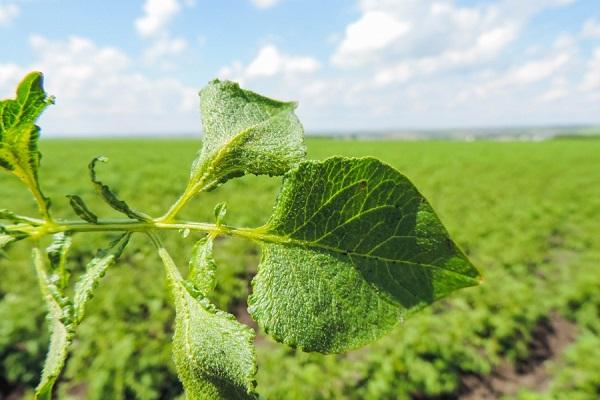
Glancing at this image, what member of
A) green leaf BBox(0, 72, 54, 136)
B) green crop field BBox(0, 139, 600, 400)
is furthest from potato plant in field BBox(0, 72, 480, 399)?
green crop field BBox(0, 139, 600, 400)

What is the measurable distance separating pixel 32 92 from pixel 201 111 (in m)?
0.25

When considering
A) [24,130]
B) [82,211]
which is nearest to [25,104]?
[24,130]

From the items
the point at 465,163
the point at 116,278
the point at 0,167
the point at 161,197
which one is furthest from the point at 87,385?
the point at 465,163

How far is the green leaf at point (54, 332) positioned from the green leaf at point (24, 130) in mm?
89

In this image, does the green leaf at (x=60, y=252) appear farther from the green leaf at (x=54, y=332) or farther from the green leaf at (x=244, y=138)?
the green leaf at (x=244, y=138)

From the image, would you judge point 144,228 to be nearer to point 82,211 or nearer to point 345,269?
point 82,211

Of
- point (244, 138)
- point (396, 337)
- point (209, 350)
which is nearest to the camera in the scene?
point (209, 350)

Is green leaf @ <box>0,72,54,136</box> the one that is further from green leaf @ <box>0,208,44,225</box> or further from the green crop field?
the green crop field

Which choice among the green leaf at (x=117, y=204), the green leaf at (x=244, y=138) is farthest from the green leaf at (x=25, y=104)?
the green leaf at (x=244, y=138)

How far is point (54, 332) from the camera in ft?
1.86

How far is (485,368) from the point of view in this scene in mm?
6191

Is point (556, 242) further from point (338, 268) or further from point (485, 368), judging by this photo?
point (338, 268)

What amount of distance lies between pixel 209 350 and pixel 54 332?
0.64 feet

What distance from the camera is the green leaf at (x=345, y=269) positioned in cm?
53
